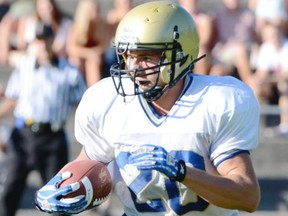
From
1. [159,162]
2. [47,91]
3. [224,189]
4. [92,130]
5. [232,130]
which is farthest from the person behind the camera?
[47,91]

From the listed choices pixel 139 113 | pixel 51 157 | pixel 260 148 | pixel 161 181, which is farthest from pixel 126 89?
pixel 260 148

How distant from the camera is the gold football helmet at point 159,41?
3.73 metres

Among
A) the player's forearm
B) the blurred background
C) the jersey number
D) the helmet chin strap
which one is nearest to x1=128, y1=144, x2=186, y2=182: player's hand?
the player's forearm

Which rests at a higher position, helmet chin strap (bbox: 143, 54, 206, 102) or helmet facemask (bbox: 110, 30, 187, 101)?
helmet facemask (bbox: 110, 30, 187, 101)

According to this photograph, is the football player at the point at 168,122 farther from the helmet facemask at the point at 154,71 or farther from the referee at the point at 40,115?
the referee at the point at 40,115

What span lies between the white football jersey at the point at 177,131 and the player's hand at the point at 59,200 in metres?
0.23

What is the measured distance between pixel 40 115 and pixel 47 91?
201mm

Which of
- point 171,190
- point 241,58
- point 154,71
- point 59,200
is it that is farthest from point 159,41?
point 241,58

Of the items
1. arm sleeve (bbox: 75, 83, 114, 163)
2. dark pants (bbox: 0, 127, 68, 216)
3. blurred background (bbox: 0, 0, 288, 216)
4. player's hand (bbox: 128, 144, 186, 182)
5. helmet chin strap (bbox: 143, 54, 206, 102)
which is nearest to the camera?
player's hand (bbox: 128, 144, 186, 182)

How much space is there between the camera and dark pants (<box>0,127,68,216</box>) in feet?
23.4

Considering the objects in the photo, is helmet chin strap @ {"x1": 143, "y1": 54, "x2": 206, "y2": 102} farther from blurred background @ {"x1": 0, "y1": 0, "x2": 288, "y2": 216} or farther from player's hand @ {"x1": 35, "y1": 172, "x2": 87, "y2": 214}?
blurred background @ {"x1": 0, "y1": 0, "x2": 288, "y2": 216}

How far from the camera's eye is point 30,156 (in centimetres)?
718

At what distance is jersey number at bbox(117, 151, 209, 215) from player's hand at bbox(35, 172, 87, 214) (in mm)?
212

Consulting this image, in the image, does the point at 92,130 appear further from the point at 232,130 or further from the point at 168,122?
the point at 232,130
